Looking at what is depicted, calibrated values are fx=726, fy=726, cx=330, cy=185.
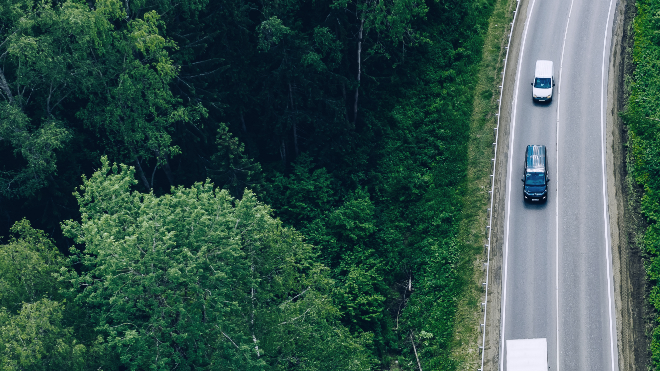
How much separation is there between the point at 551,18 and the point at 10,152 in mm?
40771

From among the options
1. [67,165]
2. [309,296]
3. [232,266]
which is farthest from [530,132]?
[67,165]

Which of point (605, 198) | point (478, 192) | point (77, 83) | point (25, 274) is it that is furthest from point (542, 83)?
point (25, 274)

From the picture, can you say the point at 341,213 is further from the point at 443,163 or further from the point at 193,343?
the point at 193,343

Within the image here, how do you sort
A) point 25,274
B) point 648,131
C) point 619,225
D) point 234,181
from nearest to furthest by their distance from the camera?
point 25,274 → point 234,181 → point 619,225 → point 648,131

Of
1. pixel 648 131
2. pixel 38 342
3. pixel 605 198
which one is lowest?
pixel 38 342

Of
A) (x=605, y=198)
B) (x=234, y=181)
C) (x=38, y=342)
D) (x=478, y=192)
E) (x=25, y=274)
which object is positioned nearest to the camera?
(x=38, y=342)

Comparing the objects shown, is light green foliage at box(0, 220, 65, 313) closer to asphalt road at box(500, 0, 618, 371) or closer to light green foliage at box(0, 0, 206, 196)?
light green foliage at box(0, 0, 206, 196)

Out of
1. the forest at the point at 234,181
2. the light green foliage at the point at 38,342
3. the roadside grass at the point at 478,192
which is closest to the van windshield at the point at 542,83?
the roadside grass at the point at 478,192

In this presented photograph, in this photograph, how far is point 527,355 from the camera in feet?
129

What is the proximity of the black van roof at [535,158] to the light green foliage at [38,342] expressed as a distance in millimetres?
29337

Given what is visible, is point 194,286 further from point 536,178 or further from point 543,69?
point 543,69

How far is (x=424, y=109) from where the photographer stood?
54656mm

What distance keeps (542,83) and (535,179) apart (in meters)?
9.16

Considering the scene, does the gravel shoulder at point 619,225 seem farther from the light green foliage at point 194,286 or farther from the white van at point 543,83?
the light green foliage at point 194,286
